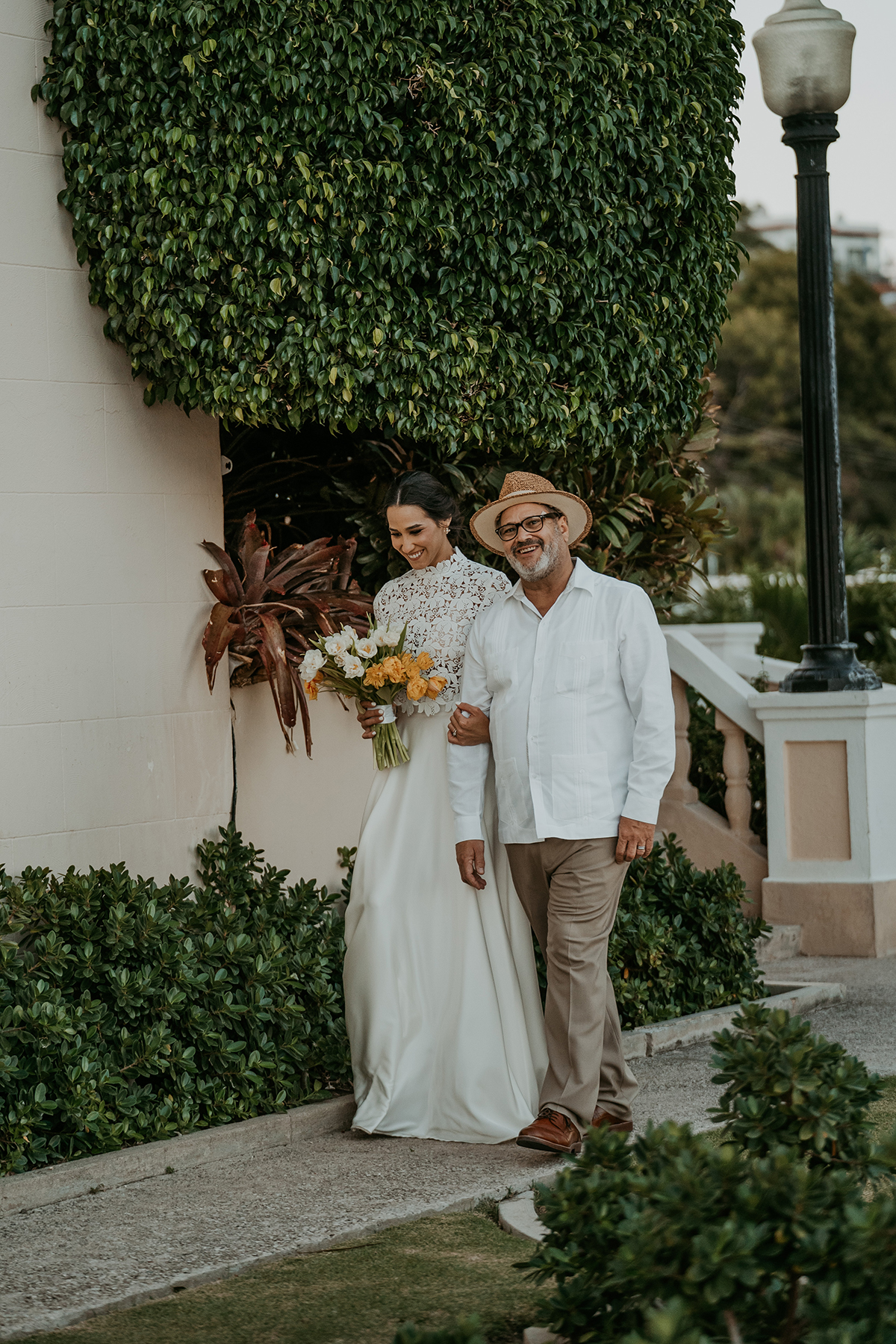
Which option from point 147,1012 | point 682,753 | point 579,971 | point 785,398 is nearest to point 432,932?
point 579,971

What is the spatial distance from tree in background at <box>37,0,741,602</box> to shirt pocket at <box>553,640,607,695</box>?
144cm

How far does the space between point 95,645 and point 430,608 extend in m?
1.50

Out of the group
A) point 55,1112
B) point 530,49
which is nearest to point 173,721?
point 55,1112

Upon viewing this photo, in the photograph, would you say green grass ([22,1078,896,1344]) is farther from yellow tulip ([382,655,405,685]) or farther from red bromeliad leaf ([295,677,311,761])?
red bromeliad leaf ([295,677,311,761])

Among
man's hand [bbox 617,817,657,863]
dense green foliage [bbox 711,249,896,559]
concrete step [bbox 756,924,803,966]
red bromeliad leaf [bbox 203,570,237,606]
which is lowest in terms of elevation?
concrete step [bbox 756,924,803,966]

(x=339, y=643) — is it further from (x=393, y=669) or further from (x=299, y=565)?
(x=299, y=565)

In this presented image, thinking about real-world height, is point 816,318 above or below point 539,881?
above

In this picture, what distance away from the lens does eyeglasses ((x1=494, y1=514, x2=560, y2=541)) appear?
15.6 ft

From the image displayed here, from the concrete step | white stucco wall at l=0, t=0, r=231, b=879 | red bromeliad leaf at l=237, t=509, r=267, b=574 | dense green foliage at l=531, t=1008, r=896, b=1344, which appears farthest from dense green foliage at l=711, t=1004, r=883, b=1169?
the concrete step

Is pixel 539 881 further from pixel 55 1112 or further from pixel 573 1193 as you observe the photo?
pixel 573 1193

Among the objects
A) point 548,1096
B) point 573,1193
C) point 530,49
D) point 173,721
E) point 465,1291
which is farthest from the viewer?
point 173,721

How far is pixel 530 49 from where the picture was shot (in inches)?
219

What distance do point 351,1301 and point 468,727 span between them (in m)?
1.89

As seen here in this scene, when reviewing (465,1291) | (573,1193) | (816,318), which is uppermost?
(816,318)
